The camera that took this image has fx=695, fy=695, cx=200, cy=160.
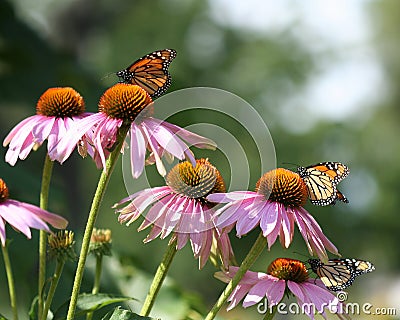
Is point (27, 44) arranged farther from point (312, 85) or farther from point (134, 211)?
point (312, 85)

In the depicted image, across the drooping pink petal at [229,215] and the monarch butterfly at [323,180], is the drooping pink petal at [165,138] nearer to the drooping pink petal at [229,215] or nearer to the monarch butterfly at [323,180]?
the drooping pink petal at [229,215]

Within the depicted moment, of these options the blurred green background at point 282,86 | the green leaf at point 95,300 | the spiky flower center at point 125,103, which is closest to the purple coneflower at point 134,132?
the spiky flower center at point 125,103

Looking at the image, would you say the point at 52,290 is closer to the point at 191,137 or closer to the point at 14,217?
the point at 14,217

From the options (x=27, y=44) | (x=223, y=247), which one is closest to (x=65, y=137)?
(x=223, y=247)

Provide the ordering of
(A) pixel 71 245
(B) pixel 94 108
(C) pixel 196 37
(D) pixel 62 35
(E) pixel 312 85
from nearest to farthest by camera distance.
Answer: (A) pixel 71 245 → (B) pixel 94 108 → (D) pixel 62 35 → (C) pixel 196 37 → (E) pixel 312 85

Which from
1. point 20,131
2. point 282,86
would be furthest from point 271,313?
point 282,86

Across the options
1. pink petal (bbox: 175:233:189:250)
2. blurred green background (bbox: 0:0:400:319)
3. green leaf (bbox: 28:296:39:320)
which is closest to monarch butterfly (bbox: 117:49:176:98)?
pink petal (bbox: 175:233:189:250)

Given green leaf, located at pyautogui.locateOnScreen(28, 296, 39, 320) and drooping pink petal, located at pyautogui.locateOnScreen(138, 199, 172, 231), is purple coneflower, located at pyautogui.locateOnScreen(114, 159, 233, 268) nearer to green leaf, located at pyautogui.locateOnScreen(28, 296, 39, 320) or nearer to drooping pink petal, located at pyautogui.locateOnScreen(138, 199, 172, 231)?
drooping pink petal, located at pyautogui.locateOnScreen(138, 199, 172, 231)
